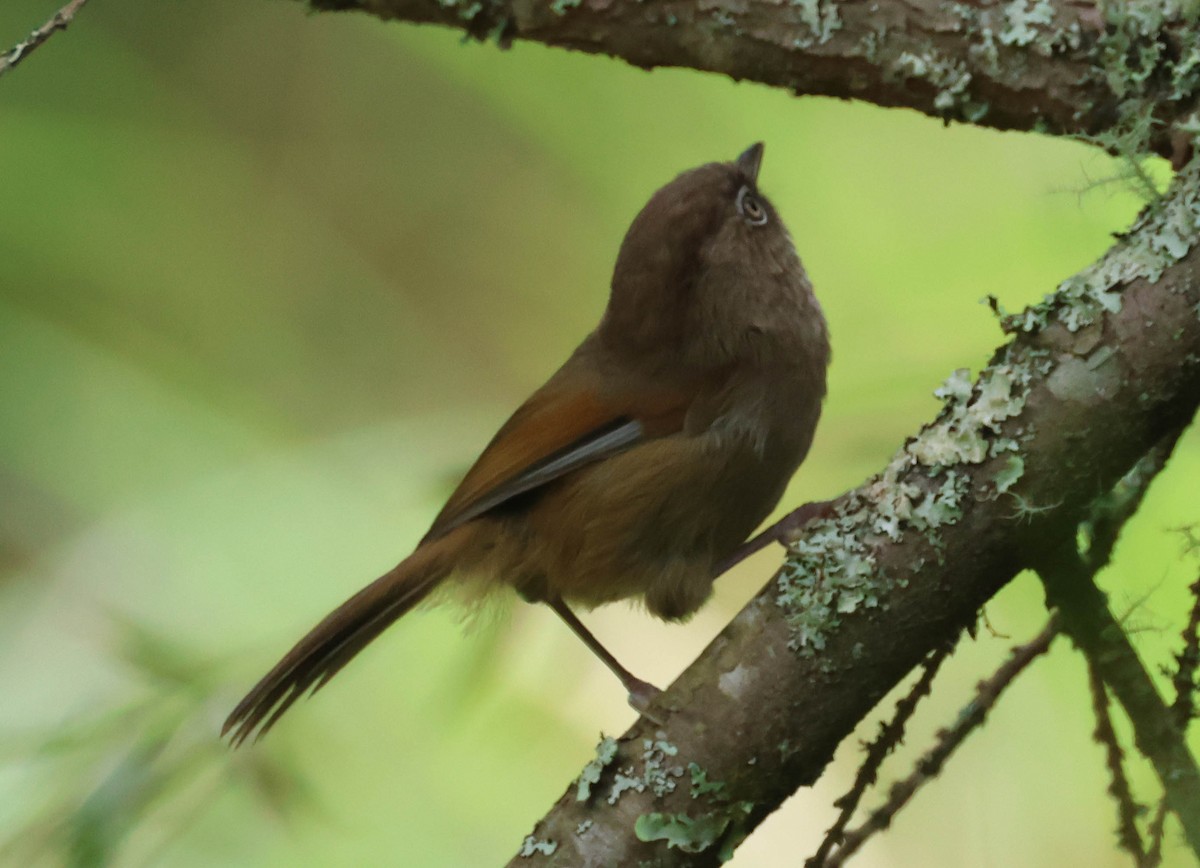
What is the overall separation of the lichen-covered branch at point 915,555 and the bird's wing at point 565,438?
433mm

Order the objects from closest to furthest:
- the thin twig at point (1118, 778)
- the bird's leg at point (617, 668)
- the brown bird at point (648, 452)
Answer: the thin twig at point (1118, 778) < the brown bird at point (648, 452) < the bird's leg at point (617, 668)

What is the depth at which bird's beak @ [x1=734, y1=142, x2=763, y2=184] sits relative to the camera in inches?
74.3

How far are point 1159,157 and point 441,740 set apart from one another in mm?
1659

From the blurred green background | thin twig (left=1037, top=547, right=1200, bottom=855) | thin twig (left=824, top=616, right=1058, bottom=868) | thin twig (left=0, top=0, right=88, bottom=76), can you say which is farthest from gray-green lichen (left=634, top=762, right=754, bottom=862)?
thin twig (left=0, top=0, right=88, bottom=76)

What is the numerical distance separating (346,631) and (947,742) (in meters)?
0.87

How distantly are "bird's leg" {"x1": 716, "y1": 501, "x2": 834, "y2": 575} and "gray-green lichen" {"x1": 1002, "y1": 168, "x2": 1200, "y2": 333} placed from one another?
0.48 m

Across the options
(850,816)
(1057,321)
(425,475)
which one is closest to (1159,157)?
(1057,321)

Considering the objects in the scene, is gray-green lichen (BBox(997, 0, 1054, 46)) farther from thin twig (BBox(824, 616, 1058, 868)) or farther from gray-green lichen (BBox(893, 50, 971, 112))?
thin twig (BBox(824, 616, 1058, 868))

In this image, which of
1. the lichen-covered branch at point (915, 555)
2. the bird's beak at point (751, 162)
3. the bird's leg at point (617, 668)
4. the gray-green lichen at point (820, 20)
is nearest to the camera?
the lichen-covered branch at point (915, 555)

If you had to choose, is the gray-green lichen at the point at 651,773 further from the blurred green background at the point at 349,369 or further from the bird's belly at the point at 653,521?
the blurred green background at the point at 349,369

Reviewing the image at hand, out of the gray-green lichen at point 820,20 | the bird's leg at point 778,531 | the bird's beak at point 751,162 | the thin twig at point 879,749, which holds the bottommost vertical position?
the thin twig at point 879,749

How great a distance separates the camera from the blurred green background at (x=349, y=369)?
2039mm

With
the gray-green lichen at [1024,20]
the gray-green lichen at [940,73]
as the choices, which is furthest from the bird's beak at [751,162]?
the gray-green lichen at [1024,20]

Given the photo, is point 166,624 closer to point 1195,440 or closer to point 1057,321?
point 1057,321
